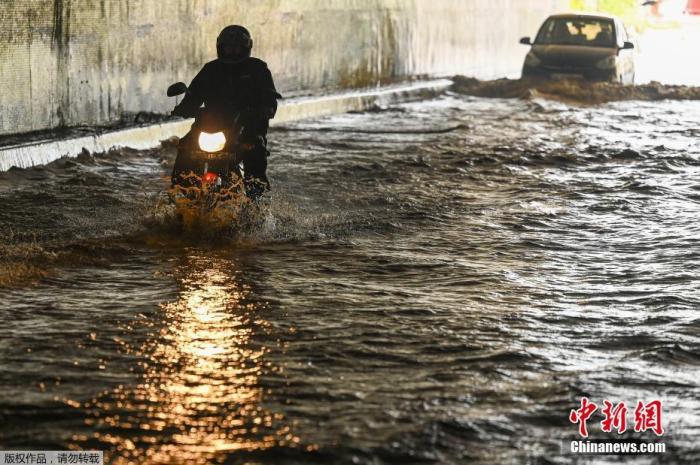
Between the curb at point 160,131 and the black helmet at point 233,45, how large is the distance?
403 cm

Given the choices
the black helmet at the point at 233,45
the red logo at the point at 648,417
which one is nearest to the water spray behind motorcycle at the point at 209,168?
the black helmet at the point at 233,45

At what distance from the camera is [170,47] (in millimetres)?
16781

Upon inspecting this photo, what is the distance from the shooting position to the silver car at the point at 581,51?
78.6ft

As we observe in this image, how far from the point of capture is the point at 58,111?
14.3 metres

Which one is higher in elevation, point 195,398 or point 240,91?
point 240,91

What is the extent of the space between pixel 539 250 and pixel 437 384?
3637mm

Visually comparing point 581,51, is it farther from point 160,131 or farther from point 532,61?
point 160,131

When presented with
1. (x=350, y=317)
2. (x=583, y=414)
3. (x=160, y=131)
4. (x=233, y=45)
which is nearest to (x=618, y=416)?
(x=583, y=414)

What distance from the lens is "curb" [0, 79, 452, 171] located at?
12.9 metres

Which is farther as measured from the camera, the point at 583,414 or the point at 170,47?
the point at 170,47

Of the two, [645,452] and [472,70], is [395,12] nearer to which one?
[472,70]

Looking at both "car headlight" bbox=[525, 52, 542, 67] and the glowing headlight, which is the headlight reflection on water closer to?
the glowing headlight

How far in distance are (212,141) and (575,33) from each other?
1759 centimetres

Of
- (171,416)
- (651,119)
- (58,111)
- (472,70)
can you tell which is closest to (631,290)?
(171,416)
